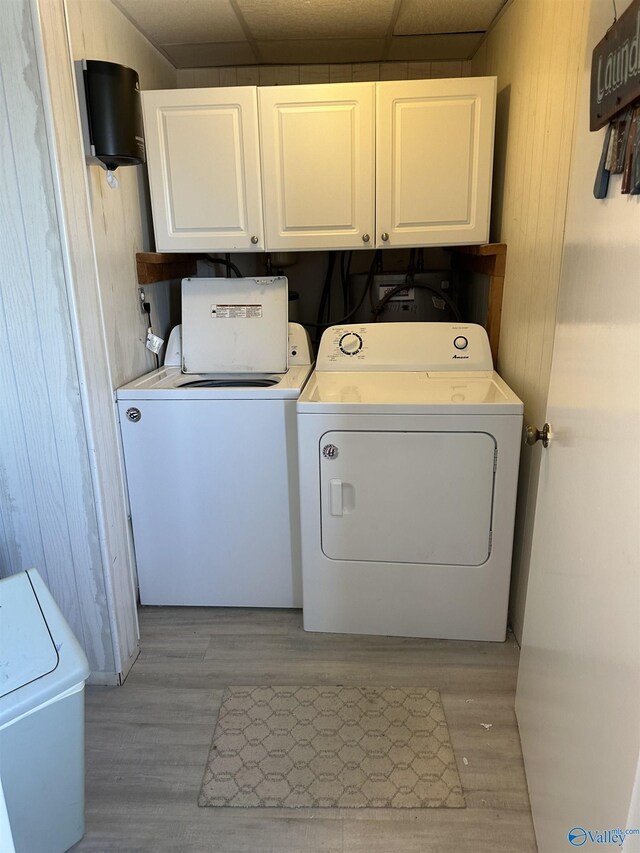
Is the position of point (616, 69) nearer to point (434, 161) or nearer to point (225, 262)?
point (434, 161)

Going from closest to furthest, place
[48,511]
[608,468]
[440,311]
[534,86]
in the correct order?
[608,468], [48,511], [534,86], [440,311]

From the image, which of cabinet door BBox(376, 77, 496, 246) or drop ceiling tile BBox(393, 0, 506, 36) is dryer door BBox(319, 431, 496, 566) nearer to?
cabinet door BBox(376, 77, 496, 246)

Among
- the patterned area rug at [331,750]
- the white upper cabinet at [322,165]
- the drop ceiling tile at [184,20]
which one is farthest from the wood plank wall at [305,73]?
the patterned area rug at [331,750]

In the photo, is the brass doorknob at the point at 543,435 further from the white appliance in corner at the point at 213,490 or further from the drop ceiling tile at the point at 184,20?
the drop ceiling tile at the point at 184,20

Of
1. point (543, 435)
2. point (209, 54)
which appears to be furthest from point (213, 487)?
point (209, 54)

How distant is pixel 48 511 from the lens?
1839 millimetres

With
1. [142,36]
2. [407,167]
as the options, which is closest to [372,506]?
[407,167]

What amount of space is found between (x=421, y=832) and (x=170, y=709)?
85 centimetres

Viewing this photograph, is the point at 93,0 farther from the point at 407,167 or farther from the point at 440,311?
the point at 440,311

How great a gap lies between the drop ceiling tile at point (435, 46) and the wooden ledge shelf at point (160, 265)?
136 cm

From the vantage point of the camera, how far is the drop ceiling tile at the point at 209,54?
2586 millimetres

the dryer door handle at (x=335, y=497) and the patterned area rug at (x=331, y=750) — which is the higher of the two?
the dryer door handle at (x=335, y=497)

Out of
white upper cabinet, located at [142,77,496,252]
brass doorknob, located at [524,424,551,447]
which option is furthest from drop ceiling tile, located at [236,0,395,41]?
brass doorknob, located at [524,424,551,447]

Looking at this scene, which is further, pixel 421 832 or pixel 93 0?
pixel 93 0
